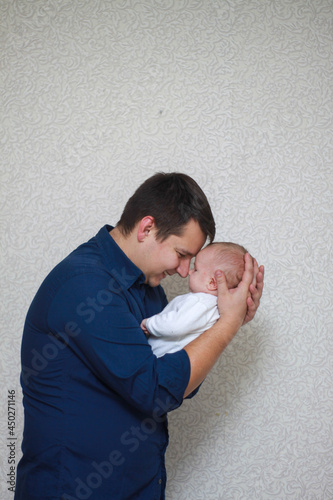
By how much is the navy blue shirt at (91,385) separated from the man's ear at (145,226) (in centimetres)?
6

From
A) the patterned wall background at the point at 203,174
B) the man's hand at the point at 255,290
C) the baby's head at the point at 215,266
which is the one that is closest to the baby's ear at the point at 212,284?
the baby's head at the point at 215,266

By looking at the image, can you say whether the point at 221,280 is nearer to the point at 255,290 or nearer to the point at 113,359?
the point at 255,290

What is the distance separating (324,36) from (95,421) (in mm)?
1579

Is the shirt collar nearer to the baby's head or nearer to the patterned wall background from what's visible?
the baby's head

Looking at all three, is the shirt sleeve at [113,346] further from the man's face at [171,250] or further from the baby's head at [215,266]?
the baby's head at [215,266]

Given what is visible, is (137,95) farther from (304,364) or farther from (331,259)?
(304,364)

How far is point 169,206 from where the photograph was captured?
115cm

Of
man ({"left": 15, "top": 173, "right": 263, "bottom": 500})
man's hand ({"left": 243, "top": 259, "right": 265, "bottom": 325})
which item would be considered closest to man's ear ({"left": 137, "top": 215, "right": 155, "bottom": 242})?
man ({"left": 15, "top": 173, "right": 263, "bottom": 500})

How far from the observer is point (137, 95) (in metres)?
1.74

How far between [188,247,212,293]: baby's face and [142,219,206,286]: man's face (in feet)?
0.30

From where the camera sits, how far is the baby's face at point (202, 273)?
4.17 ft

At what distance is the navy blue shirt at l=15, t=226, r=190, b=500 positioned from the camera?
37.6 inches

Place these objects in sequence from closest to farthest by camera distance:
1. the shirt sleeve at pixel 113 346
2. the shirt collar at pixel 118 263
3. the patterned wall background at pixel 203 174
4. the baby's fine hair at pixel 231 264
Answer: the shirt sleeve at pixel 113 346, the shirt collar at pixel 118 263, the baby's fine hair at pixel 231 264, the patterned wall background at pixel 203 174

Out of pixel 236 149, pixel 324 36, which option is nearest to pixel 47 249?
pixel 236 149
